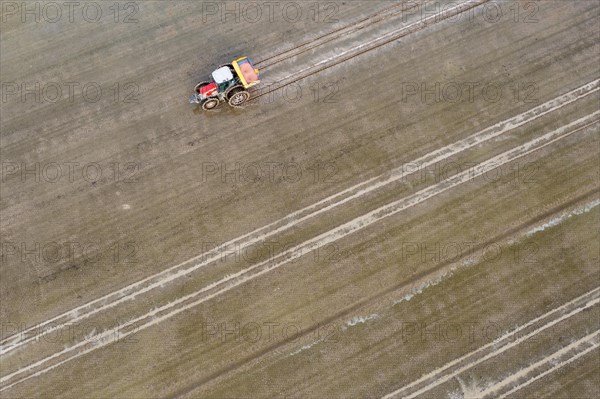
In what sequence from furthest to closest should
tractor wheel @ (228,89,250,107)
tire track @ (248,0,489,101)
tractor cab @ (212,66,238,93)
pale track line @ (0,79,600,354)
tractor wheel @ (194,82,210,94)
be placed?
tire track @ (248,0,489,101) → tractor wheel @ (228,89,250,107) → tractor wheel @ (194,82,210,94) → tractor cab @ (212,66,238,93) → pale track line @ (0,79,600,354)

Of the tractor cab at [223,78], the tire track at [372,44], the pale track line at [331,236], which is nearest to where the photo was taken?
the pale track line at [331,236]

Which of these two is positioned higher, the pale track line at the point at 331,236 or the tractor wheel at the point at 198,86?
the tractor wheel at the point at 198,86

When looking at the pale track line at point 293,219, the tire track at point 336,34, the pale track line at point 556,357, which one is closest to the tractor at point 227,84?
the tire track at point 336,34

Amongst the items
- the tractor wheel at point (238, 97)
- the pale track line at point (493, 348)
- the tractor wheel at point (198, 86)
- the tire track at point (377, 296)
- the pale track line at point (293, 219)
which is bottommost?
the pale track line at point (493, 348)

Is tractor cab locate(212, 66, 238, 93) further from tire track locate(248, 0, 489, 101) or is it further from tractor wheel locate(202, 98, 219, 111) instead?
tire track locate(248, 0, 489, 101)

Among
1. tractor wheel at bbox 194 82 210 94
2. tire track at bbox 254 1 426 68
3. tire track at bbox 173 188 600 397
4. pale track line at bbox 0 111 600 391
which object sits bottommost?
tire track at bbox 173 188 600 397

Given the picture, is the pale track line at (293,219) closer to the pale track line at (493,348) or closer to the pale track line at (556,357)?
the pale track line at (493,348)

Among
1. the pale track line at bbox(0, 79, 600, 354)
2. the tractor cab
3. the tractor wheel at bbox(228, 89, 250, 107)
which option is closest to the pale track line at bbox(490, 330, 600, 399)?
the pale track line at bbox(0, 79, 600, 354)

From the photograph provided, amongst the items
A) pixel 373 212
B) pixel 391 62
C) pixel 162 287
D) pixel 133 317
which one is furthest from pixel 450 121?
pixel 133 317
